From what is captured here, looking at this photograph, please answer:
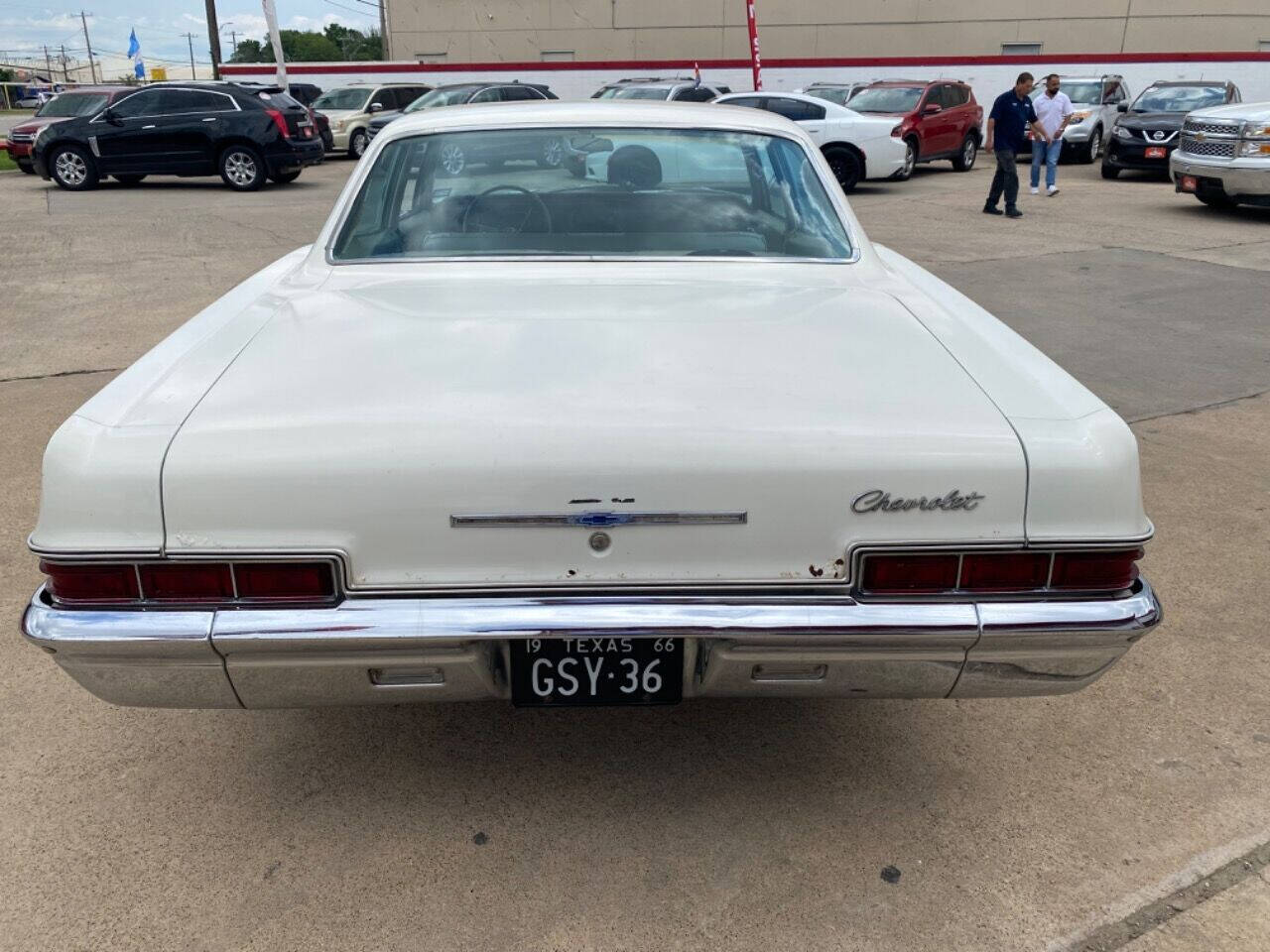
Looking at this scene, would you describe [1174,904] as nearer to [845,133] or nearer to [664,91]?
[845,133]

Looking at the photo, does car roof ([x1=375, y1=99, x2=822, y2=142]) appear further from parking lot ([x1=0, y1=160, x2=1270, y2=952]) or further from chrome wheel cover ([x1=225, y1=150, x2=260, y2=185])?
chrome wheel cover ([x1=225, y1=150, x2=260, y2=185])

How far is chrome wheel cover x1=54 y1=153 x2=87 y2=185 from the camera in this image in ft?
53.1

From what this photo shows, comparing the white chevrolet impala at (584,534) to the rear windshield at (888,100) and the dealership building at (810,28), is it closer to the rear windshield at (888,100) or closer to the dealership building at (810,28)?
the rear windshield at (888,100)

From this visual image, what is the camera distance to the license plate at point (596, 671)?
7.30 ft

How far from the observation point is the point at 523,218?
347 centimetres

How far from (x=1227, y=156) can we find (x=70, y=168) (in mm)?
15546

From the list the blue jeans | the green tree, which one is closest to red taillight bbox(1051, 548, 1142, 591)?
the blue jeans

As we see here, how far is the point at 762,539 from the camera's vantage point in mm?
2139

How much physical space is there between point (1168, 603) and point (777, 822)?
1.90 m

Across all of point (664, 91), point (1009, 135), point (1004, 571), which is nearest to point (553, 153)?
point (1004, 571)

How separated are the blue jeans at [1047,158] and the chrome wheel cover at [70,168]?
13.7 m

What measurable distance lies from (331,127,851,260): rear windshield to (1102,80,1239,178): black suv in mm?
15616

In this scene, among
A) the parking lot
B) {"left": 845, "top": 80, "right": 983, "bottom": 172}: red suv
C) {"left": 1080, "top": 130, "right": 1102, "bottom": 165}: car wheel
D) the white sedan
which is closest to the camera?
the parking lot

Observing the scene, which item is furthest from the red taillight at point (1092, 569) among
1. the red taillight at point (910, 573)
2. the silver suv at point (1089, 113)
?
the silver suv at point (1089, 113)
